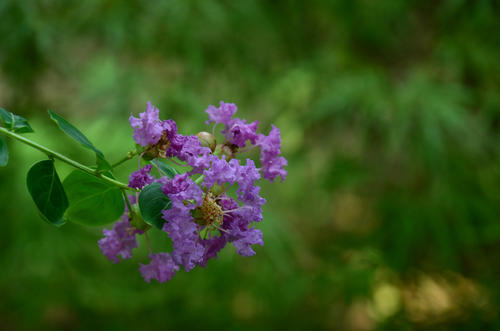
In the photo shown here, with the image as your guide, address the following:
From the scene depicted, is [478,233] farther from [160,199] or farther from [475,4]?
[160,199]

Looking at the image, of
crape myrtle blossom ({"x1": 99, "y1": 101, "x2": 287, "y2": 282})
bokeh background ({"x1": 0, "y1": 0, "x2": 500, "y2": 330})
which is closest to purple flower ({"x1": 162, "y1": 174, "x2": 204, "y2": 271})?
crape myrtle blossom ({"x1": 99, "y1": 101, "x2": 287, "y2": 282})

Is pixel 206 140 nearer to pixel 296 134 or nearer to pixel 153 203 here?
pixel 153 203

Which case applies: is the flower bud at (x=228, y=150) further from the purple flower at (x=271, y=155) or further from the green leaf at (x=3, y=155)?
the green leaf at (x=3, y=155)

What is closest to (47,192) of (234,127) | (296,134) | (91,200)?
(91,200)

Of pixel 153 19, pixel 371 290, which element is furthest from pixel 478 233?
pixel 153 19

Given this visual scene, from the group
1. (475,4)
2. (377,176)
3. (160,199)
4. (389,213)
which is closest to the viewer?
(160,199)

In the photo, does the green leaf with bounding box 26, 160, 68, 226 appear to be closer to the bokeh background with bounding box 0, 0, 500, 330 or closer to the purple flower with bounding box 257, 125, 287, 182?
the purple flower with bounding box 257, 125, 287, 182
